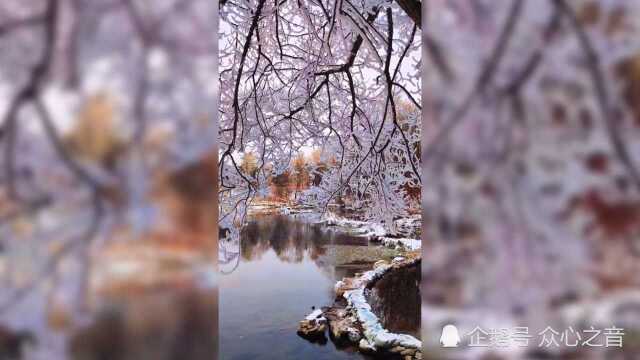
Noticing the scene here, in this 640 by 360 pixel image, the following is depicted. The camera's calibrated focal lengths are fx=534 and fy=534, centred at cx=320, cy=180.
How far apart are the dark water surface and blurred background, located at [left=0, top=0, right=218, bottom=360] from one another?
3.40 m

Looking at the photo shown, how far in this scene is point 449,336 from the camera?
0.58 meters

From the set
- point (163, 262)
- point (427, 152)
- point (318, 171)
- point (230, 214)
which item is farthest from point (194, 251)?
point (318, 171)

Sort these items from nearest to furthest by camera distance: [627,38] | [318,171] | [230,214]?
[627,38] < [230,214] < [318,171]

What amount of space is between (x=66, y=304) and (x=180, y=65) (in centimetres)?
29

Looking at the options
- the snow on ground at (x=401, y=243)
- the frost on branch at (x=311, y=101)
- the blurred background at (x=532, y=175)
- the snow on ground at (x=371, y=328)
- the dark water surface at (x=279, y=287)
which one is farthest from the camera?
the snow on ground at (x=401, y=243)

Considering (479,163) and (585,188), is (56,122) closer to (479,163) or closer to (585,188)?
(479,163)

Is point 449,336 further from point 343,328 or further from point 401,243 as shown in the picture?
point 401,243

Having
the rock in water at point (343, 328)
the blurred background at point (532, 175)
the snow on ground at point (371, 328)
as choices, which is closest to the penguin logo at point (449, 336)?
the blurred background at point (532, 175)

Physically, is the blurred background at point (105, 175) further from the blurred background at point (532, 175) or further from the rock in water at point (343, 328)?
the rock in water at point (343, 328)

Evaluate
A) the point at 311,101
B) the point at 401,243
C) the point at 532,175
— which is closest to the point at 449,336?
the point at 532,175

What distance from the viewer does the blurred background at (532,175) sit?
1.81 ft

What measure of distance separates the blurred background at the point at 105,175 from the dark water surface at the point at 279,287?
340cm

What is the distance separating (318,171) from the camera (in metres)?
4.31

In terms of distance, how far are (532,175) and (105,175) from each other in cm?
46
